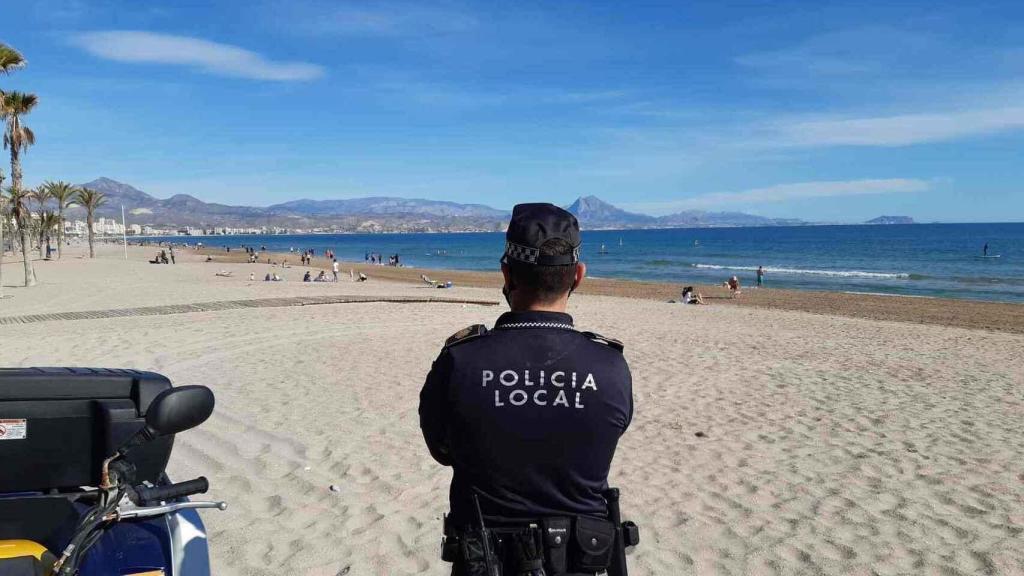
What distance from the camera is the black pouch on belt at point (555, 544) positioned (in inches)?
84.2

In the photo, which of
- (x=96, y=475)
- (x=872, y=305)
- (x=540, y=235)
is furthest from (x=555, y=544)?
(x=872, y=305)

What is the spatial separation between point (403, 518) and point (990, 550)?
12.8 feet

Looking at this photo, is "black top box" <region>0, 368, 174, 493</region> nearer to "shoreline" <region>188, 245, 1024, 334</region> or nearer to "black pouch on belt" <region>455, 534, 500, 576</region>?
"black pouch on belt" <region>455, 534, 500, 576</region>

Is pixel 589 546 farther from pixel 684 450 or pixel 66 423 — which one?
pixel 684 450

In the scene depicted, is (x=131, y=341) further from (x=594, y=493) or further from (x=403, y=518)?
(x=594, y=493)

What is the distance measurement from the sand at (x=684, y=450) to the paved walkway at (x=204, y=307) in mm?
1664

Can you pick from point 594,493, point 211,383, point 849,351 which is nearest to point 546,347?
point 594,493

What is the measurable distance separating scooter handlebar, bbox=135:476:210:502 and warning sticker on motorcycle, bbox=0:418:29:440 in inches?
15.5

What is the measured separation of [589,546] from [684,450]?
5.14 m

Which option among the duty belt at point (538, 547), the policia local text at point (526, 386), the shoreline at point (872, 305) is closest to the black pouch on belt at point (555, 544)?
the duty belt at point (538, 547)

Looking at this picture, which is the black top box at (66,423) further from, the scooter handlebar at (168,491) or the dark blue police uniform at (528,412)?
the dark blue police uniform at (528,412)

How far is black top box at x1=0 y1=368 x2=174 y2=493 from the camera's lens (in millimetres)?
2205

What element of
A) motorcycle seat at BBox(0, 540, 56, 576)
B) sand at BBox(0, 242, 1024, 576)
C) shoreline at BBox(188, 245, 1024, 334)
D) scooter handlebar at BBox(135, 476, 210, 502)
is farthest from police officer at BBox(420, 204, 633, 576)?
shoreline at BBox(188, 245, 1024, 334)

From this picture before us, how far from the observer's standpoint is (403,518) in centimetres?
521
